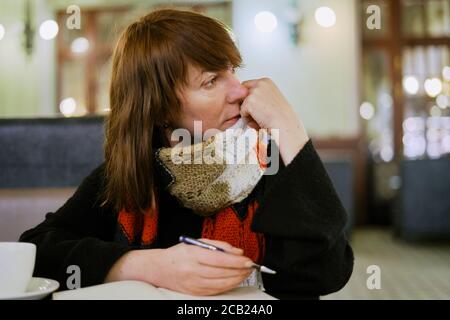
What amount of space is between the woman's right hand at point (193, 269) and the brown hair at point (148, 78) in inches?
7.3

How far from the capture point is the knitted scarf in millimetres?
925

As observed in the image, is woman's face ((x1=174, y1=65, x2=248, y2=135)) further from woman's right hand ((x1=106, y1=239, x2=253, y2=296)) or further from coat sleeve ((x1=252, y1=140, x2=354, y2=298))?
woman's right hand ((x1=106, y1=239, x2=253, y2=296))

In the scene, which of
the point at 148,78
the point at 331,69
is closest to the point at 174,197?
the point at 148,78

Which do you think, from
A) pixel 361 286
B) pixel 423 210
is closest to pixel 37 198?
pixel 361 286

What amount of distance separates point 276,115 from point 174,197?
244 millimetres

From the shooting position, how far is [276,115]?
2.99 ft

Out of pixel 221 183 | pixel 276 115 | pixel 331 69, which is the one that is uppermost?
pixel 331 69

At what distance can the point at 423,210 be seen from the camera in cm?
495

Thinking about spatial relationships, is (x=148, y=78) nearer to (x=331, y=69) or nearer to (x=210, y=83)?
(x=210, y=83)

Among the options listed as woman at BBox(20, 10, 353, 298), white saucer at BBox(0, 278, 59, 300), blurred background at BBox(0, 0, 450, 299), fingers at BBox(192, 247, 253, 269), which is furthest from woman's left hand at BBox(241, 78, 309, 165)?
blurred background at BBox(0, 0, 450, 299)

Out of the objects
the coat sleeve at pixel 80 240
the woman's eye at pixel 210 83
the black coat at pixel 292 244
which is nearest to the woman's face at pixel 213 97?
the woman's eye at pixel 210 83

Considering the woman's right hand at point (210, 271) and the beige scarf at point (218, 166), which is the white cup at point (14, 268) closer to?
the woman's right hand at point (210, 271)

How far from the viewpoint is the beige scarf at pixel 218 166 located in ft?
3.02
